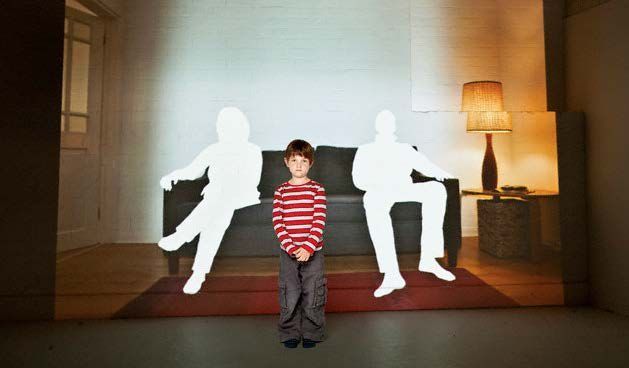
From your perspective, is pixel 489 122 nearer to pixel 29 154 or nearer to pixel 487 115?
pixel 487 115

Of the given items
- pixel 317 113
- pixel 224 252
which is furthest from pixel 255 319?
pixel 317 113

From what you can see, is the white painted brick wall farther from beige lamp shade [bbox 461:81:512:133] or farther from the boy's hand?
the boy's hand

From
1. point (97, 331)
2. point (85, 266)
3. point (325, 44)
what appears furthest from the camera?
point (325, 44)

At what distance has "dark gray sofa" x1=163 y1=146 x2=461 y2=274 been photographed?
2148 mm

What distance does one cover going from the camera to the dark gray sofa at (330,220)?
2.15 metres

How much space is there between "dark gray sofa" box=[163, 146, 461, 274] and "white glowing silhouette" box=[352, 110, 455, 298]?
0.04m

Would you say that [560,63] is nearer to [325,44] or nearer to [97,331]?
[325,44]

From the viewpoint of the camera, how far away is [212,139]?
2.23 meters

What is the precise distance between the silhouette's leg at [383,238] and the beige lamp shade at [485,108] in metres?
0.74

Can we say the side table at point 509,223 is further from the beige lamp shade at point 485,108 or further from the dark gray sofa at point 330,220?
the beige lamp shade at point 485,108

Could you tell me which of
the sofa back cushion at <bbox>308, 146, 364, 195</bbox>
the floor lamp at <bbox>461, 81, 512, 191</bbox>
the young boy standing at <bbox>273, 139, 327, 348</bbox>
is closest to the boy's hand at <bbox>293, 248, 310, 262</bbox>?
the young boy standing at <bbox>273, 139, 327, 348</bbox>

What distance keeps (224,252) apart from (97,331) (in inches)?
28.9

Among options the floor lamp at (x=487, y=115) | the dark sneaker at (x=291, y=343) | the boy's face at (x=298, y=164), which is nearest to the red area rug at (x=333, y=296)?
the dark sneaker at (x=291, y=343)

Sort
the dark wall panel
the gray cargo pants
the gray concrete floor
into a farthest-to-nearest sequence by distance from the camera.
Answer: the dark wall panel < the gray cargo pants < the gray concrete floor
